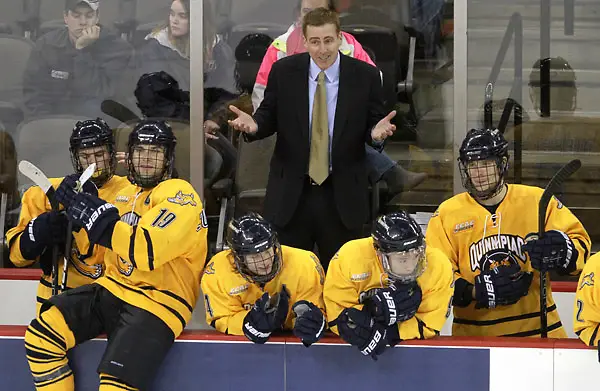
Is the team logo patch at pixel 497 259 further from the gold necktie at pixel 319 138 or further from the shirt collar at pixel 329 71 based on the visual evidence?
the shirt collar at pixel 329 71

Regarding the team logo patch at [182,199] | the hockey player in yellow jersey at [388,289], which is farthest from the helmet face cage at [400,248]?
the team logo patch at [182,199]

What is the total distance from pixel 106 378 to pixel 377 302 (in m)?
0.73

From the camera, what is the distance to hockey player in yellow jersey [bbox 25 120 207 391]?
2775 millimetres

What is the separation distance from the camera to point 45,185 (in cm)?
298

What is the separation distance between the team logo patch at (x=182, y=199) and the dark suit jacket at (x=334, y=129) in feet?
2.06

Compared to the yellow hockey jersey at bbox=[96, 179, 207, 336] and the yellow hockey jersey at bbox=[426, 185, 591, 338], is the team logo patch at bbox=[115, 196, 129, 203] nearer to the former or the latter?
the yellow hockey jersey at bbox=[96, 179, 207, 336]

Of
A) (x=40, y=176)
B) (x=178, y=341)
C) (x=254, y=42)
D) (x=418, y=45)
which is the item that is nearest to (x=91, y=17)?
(x=254, y=42)

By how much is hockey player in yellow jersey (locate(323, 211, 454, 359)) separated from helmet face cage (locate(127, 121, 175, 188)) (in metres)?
0.57

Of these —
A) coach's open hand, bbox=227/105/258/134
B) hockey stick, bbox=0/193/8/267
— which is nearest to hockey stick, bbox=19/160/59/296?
coach's open hand, bbox=227/105/258/134

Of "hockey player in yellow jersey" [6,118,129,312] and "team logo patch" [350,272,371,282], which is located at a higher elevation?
"hockey player in yellow jersey" [6,118,129,312]

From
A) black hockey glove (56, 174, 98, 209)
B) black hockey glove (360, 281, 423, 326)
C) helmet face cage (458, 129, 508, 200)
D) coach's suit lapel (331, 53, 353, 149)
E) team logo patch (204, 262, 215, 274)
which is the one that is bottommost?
black hockey glove (360, 281, 423, 326)

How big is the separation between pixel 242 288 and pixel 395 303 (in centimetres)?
45

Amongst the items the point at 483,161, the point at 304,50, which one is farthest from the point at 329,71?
the point at 483,161

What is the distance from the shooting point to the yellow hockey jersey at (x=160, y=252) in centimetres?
280
